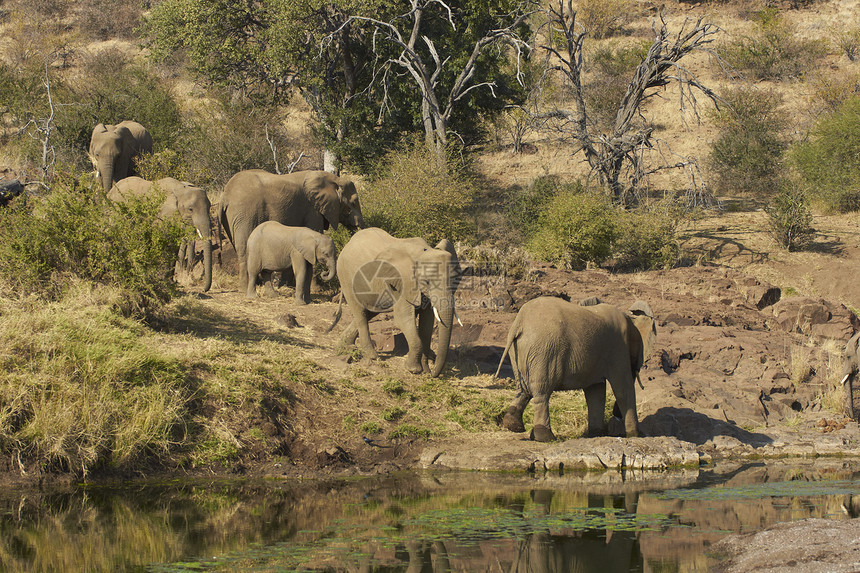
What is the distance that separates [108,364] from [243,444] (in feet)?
5.47

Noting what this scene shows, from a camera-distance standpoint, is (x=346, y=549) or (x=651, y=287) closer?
(x=346, y=549)

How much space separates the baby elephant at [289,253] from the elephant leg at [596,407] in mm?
6146

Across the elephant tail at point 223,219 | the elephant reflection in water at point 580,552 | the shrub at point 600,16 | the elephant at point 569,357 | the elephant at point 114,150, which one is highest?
the shrub at point 600,16

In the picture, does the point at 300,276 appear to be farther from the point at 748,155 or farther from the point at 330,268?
the point at 748,155

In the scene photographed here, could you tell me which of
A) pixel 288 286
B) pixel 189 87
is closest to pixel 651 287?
pixel 288 286

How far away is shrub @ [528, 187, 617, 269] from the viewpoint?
877 inches

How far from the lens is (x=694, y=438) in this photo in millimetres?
11602

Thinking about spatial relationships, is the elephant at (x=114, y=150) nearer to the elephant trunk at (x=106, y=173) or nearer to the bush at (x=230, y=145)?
the elephant trunk at (x=106, y=173)

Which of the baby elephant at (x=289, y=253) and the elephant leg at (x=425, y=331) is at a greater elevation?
the baby elephant at (x=289, y=253)

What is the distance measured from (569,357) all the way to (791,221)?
617 inches

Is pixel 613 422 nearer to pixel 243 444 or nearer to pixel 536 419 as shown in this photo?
pixel 536 419

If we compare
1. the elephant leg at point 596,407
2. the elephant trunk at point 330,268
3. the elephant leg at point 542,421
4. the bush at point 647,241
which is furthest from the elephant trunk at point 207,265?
the bush at point 647,241

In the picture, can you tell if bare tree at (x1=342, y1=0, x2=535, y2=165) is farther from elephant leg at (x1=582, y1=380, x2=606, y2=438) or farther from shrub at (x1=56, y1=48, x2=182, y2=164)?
elephant leg at (x1=582, y1=380, x2=606, y2=438)

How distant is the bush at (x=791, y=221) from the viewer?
78.9 feet
